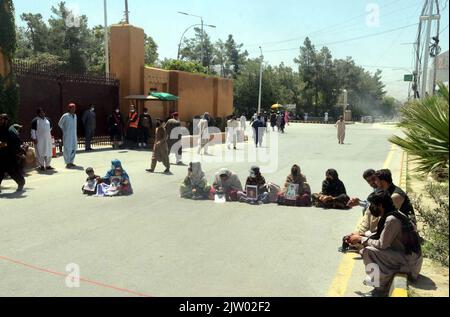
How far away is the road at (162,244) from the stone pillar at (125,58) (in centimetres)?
1108

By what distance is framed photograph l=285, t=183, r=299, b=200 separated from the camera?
952cm

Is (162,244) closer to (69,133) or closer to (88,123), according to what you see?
(69,133)

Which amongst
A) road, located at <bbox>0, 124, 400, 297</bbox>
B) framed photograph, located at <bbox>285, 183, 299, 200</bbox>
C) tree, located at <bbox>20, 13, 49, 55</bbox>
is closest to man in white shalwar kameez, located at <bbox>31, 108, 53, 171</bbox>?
road, located at <bbox>0, 124, 400, 297</bbox>

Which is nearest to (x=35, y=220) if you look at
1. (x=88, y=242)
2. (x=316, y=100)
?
(x=88, y=242)

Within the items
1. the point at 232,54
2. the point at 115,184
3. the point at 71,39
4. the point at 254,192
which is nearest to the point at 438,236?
the point at 254,192

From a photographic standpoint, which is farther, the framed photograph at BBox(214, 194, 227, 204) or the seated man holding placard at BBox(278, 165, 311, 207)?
the framed photograph at BBox(214, 194, 227, 204)

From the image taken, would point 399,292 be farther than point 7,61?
No

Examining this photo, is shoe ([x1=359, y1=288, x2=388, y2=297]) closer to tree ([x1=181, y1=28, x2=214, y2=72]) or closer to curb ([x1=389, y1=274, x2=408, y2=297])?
curb ([x1=389, y1=274, x2=408, y2=297])

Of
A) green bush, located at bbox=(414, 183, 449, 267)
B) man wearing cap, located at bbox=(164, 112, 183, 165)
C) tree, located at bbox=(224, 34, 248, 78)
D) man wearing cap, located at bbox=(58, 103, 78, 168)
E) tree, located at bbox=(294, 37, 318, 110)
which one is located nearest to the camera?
green bush, located at bbox=(414, 183, 449, 267)

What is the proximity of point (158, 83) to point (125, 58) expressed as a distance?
303cm

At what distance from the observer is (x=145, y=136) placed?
66.6 feet

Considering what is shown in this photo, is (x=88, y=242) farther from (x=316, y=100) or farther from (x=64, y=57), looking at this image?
(x=316, y=100)

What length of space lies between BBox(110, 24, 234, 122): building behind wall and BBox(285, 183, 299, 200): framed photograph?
14.0 meters

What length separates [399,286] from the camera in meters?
4.71
